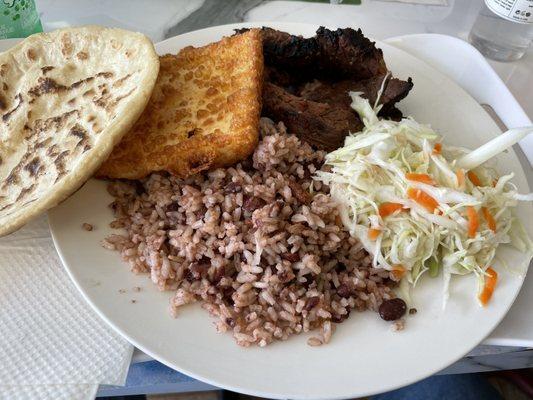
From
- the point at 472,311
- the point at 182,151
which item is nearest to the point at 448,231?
the point at 472,311

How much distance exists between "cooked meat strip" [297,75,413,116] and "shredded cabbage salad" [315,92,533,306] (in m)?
0.16

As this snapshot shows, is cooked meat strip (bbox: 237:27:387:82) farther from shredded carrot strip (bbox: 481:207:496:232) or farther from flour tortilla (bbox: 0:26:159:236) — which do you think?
shredded carrot strip (bbox: 481:207:496:232)

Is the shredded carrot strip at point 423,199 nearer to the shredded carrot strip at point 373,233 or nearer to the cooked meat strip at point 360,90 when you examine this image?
the shredded carrot strip at point 373,233

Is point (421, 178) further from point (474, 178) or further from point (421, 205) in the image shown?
point (474, 178)

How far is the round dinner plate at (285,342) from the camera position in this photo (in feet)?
4.35

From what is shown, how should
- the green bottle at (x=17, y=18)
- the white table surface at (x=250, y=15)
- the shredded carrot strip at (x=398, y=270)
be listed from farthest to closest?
the white table surface at (x=250, y=15), the green bottle at (x=17, y=18), the shredded carrot strip at (x=398, y=270)

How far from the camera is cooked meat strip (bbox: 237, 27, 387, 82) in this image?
203 centimetres

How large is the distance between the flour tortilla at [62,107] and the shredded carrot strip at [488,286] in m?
1.19

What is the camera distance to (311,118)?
1.88m

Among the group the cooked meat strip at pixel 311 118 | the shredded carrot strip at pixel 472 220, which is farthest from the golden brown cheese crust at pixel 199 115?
the shredded carrot strip at pixel 472 220

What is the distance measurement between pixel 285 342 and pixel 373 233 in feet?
1.53

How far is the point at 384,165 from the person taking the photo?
1.78 metres

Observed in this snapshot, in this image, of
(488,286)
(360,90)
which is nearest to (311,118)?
(360,90)

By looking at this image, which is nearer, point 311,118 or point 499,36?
point 311,118
